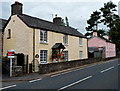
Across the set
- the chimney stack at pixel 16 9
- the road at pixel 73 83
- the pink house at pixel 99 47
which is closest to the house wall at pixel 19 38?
the chimney stack at pixel 16 9

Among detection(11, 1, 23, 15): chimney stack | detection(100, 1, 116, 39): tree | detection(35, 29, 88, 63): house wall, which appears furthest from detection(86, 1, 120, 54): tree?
detection(11, 1, 23, 15): chimney stack

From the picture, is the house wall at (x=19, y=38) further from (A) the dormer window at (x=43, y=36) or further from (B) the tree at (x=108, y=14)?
(B) the tree at (x=108, y=14)

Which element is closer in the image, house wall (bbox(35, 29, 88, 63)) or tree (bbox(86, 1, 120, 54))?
house wall (bbox(35, 29, 88, 63))

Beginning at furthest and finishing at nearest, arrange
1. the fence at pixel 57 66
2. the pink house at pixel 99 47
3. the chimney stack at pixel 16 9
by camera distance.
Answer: the pink house at pixel 99 47 < the chimney stack at pixel 16 9 < the fence at pixel 57 66

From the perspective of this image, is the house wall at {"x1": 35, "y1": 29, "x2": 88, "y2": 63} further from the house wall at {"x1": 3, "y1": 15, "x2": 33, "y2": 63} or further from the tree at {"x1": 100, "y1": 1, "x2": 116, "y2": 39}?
the tree at {"x1": 100, "y1": 1, "x2": 116, "y2": 39}

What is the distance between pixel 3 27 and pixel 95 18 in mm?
43703

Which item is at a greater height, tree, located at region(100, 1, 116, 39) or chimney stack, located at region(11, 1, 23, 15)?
tree, located at region(100, 1, 116, 39)

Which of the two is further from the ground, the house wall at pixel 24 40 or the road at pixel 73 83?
the house wall at pixel 24 40

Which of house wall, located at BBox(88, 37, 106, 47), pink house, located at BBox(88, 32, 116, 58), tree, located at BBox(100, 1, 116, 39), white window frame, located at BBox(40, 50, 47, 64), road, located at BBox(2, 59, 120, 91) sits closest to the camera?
road, located at BBox(2, 59, 120, 91)

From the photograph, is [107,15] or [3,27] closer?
[3,27]

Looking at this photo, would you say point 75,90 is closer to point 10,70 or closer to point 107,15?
point 10,70

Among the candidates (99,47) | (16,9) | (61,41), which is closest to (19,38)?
(16,9)

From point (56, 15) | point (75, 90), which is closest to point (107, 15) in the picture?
point (56, 15)

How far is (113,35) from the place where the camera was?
5119 cm
